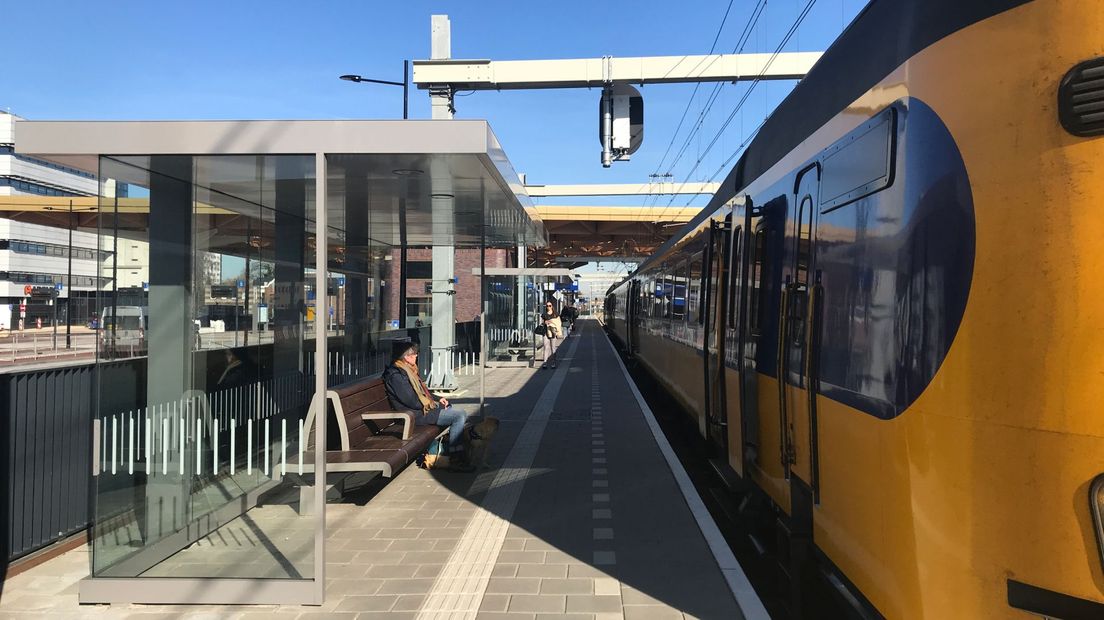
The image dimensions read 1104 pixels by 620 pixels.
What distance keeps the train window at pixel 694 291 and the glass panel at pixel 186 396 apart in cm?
426

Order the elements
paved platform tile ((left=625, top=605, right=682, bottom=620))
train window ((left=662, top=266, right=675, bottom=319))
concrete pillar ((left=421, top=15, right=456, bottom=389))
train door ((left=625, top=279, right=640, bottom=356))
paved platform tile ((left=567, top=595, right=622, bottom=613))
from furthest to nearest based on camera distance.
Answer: train door ((left=625, top=279, right=640, bottom=356)), concrete pillar ((left=421, top=15, right=456, bottom=389)), train window ((left=662, top=266, right=675, bottom=319)), paved platform tile ((left=567, top=595, right=622, bottom=613)), paved platform tile ((left=625, top=605, right=682, bottom=620))

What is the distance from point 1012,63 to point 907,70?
18.2 inches

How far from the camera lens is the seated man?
6930 mm

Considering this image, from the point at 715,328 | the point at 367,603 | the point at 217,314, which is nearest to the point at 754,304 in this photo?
the point at 715,328

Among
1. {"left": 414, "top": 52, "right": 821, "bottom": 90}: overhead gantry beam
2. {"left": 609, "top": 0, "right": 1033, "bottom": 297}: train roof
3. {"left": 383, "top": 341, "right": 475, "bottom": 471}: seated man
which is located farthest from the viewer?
{"left": 414, "top": 52, "right": 821, "bottom": 90}: overhead gantry beam

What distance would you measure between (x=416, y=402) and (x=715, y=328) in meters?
3.05

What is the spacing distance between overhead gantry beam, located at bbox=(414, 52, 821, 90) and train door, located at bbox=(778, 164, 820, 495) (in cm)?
863

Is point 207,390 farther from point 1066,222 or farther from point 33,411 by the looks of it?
point 1066,222

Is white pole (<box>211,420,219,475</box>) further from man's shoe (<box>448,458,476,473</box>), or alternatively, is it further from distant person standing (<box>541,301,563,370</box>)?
distant person standing (<box>541,301,563,370</box>)

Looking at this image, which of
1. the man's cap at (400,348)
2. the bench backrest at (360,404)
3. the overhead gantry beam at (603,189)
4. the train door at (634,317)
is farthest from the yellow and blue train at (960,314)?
the overhead gantry beam at (603,189)

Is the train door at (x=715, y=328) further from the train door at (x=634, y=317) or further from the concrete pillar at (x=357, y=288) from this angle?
the train door at (x=634, y=317)

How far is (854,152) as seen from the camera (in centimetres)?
320

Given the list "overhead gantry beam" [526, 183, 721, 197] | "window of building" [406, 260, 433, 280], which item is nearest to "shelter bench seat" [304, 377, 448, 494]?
"window of building" [406, 260, 433, 280]

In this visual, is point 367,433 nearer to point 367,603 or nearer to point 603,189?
point 367,603
